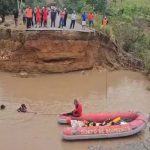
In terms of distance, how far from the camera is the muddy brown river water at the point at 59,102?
16953 mm

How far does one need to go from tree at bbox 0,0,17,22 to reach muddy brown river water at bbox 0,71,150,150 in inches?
165

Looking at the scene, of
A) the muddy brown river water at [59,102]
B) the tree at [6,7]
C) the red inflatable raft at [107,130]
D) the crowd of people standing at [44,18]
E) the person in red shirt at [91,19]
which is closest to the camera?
the muddy brown river water at [59,102]

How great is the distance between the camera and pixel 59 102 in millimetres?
21500

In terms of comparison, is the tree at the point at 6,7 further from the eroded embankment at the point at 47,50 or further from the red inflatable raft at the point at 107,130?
the red inflatable raft at the point at 107,130

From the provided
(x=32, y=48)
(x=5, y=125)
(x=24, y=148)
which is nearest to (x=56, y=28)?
(x=32, y=48)

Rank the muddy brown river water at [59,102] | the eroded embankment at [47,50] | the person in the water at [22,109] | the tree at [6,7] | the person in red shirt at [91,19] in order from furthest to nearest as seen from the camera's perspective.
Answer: the tree at [6,7] → the person in red shirt at [91,19] → the eroded embankment at [47,50] → the person in the water at [22,109] → the muddy brown river water at [59,102]

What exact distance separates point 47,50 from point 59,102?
4.74 metres

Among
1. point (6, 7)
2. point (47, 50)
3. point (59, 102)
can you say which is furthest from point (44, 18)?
point (59, 102)

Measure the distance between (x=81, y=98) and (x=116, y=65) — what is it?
207 inches

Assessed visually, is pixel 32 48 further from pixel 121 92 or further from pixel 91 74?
pixel 121 92

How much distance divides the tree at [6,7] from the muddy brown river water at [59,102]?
4.19 meters

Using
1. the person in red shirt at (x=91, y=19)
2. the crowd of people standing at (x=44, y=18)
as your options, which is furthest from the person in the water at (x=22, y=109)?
the person in red shirt at (x=91, y=19)

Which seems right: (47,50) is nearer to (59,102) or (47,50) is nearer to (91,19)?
(91,19)

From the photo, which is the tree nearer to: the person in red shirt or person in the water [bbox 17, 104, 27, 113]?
the person in red shirt
